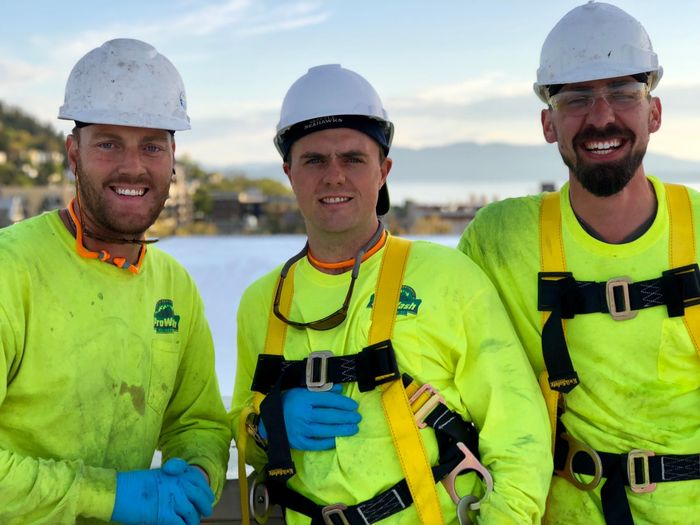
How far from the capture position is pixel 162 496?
2.42 meters

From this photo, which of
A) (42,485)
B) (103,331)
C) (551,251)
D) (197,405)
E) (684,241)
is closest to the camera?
(42,485)

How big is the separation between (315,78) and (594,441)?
64.1 inches

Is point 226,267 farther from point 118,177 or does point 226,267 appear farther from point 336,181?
point 336,181

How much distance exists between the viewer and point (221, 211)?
64.0ft

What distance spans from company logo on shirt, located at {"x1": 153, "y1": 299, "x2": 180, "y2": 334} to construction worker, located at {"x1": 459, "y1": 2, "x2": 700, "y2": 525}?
1215 mm

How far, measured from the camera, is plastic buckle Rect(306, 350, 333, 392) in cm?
242

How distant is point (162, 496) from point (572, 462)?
4.66ft

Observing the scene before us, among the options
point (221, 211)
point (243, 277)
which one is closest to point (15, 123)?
point (221, 211)

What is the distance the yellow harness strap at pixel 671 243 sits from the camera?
2.54 meters

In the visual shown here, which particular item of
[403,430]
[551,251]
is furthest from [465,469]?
[551,251]

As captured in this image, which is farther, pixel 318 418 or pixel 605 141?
pixel 605 141

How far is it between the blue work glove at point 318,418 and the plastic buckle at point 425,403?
0.19 metres

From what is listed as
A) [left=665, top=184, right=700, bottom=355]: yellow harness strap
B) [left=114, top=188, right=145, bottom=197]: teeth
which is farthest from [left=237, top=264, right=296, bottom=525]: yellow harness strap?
[left=665, top=184, right=700, bottom=355]: yellow harness strap

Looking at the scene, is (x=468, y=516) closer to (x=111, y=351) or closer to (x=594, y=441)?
(x=594, y=441)
